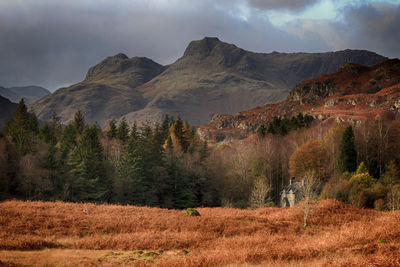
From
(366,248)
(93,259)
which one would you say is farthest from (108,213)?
(366,248)

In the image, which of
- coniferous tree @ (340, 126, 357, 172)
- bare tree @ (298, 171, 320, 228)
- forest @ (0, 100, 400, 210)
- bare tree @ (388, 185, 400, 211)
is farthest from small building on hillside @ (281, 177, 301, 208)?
bare tree @ (298, 171, 320, 228)

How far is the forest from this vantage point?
48.2m

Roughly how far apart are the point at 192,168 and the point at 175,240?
163 feet

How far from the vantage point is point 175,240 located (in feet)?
65.1

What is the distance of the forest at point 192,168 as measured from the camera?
158 feet

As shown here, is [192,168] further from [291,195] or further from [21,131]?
[21,131]

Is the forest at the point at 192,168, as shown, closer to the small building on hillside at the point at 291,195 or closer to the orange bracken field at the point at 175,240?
the small building on hillside at the point at 291,195

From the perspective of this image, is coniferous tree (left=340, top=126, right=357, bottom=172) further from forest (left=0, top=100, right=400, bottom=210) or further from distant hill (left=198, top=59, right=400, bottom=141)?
distant hill (left=198, top=59, right=400, bottom=141)

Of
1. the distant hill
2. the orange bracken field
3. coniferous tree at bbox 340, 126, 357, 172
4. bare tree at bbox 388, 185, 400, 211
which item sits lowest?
bare tree at bbox 388, 185, 400, 211

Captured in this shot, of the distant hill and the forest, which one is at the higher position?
the distant hill

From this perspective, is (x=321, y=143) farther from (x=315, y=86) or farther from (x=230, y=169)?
(x=315, y=86)

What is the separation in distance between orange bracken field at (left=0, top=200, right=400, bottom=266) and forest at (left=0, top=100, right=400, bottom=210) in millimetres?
20724

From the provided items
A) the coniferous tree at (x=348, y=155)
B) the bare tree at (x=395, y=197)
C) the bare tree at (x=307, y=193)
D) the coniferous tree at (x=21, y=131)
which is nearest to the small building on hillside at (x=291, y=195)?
the coniferous tree at (x=348, y=155)

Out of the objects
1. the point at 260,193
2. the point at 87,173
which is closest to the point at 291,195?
the point at 260,193
